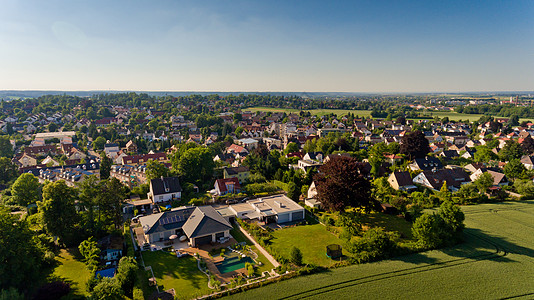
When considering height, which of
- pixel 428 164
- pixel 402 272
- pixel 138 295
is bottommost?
pixel 402 272

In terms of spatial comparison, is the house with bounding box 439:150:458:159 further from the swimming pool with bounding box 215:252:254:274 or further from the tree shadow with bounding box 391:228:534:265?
the swimming pool with bounding box 215:252:254:274

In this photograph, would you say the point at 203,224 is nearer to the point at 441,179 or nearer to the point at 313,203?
the point at 313,203

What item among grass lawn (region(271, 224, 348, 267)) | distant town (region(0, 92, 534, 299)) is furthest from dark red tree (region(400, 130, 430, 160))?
grass lawn (region(271, 224, 348, 267))

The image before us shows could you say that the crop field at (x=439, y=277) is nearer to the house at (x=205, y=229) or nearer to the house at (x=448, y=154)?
the house at (x=205, y=229)

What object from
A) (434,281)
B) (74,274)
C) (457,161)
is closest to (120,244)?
(74,274)

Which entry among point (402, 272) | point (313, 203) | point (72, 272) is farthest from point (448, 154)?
point (72, 272)

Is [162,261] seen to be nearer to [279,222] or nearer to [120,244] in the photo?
[120,244]
